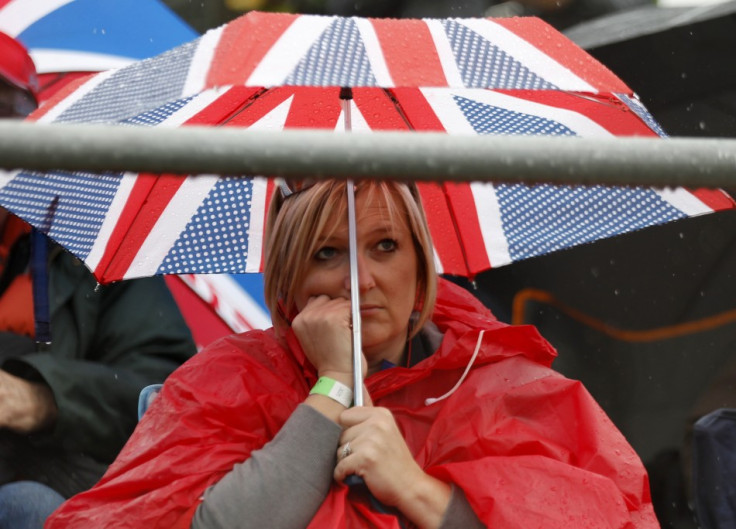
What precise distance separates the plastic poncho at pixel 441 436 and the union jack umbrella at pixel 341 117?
37 cm

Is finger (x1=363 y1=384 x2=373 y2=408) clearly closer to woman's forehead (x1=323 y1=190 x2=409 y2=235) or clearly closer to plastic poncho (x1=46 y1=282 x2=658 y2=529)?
plastic poncho (x1=46 y1=282 x2=658 y2=529)

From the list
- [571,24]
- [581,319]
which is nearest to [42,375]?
[581,319]

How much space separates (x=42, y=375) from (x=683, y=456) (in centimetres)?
186

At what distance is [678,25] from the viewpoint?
3238mm

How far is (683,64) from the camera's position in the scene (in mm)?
3303

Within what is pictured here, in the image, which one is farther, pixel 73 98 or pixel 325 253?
pixel 325 253

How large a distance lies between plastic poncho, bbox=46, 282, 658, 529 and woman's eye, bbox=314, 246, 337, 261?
0.51ft

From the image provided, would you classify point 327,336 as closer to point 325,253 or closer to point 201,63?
point 325,253

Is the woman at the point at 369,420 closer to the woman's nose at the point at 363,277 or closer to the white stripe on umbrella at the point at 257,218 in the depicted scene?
the woman's nose at the point at 363,277

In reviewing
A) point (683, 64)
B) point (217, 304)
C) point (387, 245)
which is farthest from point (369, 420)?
point (683, 64)

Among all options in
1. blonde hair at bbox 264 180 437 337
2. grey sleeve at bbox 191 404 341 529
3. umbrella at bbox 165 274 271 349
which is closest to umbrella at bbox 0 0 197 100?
umbrella at bbox 165 274 271 349

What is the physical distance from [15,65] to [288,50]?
138cm

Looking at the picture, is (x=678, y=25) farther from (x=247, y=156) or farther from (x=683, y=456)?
(x=247, y=156)

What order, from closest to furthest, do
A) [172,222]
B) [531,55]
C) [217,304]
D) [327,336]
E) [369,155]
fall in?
[369,155], [531,55], [327,336], [172,222], [217,304]
